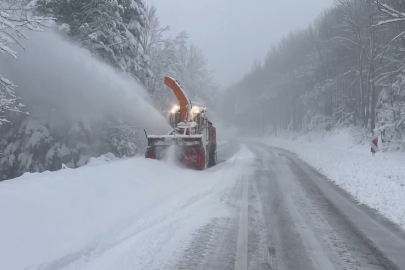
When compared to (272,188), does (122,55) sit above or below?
above

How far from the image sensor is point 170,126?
47.7 ft

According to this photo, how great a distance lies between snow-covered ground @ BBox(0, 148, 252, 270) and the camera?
434 centimetres

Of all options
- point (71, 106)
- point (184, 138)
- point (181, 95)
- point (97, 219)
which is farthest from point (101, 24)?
point (97, 219)

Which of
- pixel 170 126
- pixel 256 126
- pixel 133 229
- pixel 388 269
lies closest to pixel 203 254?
pixel 133 229

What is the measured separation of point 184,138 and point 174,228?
670 centimetres

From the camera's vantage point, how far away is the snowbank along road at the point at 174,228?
443cm

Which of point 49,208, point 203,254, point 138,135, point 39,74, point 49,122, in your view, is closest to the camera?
point 203,254

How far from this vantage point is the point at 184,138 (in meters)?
12.3

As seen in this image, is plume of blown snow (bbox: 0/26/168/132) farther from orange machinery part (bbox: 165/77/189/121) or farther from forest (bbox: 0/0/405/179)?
orange machinery part (bbox: 165/77/189/121)

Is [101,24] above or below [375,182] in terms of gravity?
above

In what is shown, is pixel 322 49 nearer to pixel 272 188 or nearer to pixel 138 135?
pixel 138 135

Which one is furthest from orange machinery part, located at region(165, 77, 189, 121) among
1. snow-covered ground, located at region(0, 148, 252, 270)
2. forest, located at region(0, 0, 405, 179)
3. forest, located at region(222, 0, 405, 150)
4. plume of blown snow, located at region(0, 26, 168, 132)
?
forest, located at region(222, 0, 405, 150)

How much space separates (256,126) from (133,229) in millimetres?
80608

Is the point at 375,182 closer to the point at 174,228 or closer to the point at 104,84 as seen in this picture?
the point at 174,228
